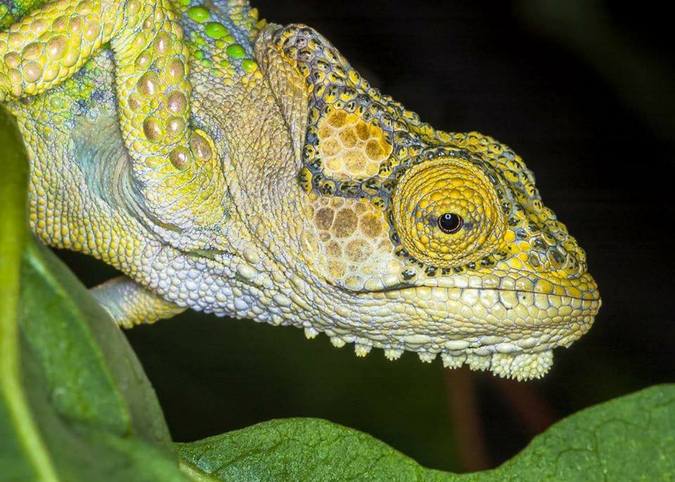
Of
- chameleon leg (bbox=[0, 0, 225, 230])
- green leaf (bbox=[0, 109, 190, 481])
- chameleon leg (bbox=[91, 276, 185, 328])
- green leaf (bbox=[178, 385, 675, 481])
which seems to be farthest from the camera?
chameleon leg (bbox=[91, 276, 185, 328])

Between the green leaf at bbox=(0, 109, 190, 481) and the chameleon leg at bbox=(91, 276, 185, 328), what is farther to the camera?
the chameleon leg at bbox=(91, 276, 185, 328)

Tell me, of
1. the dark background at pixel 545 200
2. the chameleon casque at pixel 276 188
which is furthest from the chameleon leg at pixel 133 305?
the dark background at pixel 545 200

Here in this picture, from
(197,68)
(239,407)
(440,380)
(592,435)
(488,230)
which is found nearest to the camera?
(592,435)

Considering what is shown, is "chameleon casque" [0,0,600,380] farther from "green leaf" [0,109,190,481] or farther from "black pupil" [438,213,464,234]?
"green leaf" [0,109,190,481]

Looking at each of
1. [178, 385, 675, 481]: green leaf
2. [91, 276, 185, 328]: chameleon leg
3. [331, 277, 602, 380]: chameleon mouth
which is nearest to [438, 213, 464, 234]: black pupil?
[331, 277, 602, 380]: chameleon mouth

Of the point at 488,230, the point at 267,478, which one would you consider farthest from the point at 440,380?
the point at 267,478

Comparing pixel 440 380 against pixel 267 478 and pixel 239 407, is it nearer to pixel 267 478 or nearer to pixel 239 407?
pixel 239 407

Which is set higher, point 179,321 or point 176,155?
point 176,155

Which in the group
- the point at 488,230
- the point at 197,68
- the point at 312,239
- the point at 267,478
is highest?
the point at 197,68

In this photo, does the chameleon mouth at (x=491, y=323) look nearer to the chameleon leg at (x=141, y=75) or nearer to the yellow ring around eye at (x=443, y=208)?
the yellow ring around eye at (x=443, y=208)
